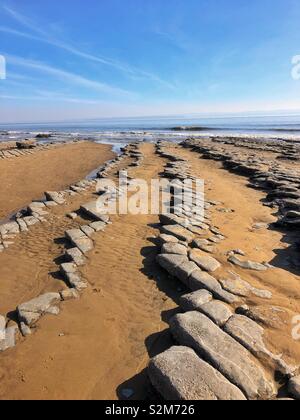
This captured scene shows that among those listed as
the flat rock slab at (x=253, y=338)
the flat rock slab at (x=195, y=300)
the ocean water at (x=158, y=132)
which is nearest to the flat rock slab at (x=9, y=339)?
the flat rock slab at (x=195, y=300)

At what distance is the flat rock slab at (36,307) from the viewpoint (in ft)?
16.1

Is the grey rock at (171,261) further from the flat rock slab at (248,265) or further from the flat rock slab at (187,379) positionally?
the flat rock slab at (187,379)

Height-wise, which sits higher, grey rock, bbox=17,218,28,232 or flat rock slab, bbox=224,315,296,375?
flat rock slab, bbox=224,315,296,375

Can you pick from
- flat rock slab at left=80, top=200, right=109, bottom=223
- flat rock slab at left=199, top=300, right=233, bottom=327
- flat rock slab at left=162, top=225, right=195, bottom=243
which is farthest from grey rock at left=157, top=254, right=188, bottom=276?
flat rock slab at left=80, top=200, right=109, bottom=223

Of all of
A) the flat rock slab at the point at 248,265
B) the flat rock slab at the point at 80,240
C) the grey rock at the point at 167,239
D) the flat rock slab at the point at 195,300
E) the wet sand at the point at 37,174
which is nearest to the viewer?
the flat rock slab at the point at 195,300

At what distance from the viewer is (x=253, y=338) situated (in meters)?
4.21

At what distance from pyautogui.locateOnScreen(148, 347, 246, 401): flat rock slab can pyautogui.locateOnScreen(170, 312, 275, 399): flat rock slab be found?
0.47 ft

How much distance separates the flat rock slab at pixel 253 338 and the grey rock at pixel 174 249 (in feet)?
7.04

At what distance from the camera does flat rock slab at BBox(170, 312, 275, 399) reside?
3457mm

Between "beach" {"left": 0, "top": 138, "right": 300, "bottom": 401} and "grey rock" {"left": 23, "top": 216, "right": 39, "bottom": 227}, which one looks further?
"grey rock" {"left": 23, "top": 216, "right": 39, "bottom": 227}

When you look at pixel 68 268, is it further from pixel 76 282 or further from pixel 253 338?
pixel 253 338

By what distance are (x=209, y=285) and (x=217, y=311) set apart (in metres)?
0.77

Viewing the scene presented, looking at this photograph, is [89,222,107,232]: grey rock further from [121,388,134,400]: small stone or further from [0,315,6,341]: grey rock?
[121,388,134,400]: small stone
